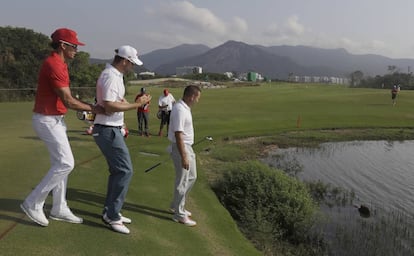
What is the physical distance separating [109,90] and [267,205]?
17.9 feet

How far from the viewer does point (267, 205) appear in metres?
9.56

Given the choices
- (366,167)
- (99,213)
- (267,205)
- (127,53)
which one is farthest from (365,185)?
(127,53)

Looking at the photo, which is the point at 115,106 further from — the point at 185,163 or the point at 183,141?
the point at 185,163

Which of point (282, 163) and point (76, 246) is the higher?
point (76, 246)

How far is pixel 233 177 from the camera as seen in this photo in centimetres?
1061

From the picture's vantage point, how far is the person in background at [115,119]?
226 inches

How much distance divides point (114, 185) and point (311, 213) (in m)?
5.37

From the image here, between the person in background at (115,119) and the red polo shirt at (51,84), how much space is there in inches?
21.2

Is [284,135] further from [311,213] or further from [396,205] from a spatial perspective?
[311,213]

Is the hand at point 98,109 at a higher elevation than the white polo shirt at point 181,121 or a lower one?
higher

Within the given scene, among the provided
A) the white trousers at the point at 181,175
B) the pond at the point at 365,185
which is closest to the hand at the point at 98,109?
the white trousers at the point at 181,175

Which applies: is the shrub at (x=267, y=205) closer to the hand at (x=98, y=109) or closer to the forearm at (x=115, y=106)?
the forearm at (x=115, y=106)

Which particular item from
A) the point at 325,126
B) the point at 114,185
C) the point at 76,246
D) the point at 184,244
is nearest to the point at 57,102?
the point at 114,185

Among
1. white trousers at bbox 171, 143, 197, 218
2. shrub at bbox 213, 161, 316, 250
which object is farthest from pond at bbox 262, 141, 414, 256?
white trousers at bbox 171, 143, 197, 218
